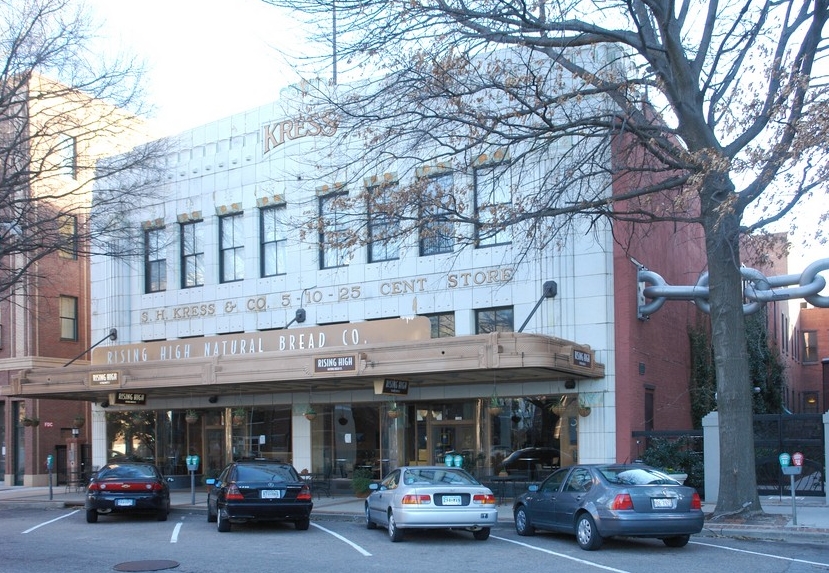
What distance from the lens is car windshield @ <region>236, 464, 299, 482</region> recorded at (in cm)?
1719

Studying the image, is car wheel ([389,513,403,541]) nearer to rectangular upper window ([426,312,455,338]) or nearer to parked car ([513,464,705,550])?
parked car ([513,464,705,550])

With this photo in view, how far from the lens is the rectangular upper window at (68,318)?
36156mm

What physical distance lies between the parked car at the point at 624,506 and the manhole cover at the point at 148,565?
6115mm

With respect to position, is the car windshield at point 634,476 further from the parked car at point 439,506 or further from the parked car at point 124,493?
the parked car at point 124,493

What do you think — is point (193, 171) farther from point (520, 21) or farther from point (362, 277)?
point (520, 21)

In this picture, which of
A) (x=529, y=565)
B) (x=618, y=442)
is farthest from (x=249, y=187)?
(x=529, y=565)

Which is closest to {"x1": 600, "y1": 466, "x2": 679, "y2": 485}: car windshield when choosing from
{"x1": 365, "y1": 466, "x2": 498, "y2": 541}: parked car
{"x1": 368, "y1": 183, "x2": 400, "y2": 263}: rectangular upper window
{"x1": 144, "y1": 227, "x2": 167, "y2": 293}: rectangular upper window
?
{"x1": 365, "y1": 466, "x2": 498, "y2": 541}: parked car

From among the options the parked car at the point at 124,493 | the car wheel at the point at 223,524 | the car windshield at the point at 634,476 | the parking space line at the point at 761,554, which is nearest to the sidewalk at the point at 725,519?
the parking space line at the point at 761,554

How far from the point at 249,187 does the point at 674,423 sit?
14204mm

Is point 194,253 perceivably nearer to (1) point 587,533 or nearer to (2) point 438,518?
(2) point 438,518

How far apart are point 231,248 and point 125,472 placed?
9.87 meters

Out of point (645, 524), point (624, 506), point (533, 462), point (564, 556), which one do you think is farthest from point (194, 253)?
point (645, 524)

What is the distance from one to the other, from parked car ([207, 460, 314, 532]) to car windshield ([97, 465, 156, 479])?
3.38m

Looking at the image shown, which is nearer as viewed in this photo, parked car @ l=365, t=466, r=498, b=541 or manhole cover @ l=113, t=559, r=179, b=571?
manhole cover @ l=113, t=559, r=179, b=571
